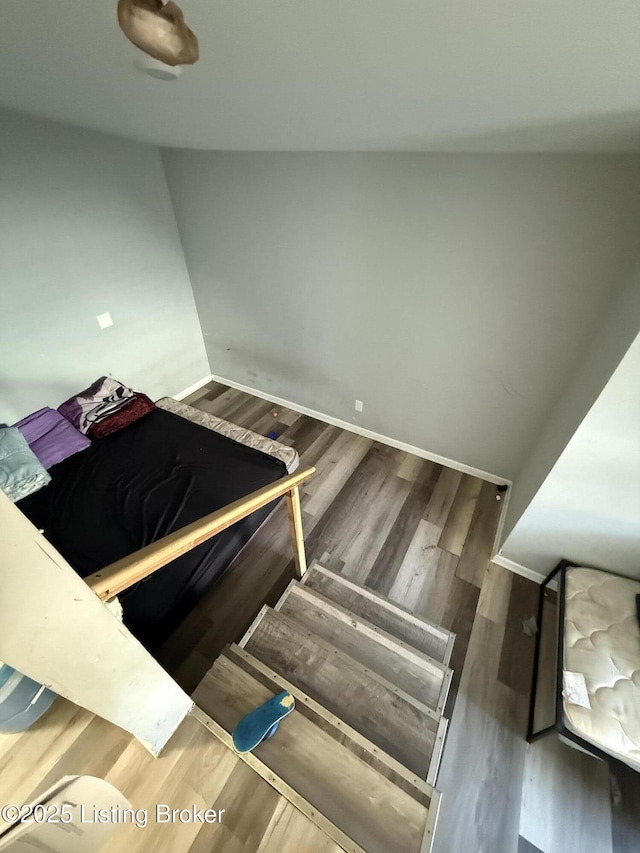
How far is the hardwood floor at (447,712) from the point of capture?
36.4 inches

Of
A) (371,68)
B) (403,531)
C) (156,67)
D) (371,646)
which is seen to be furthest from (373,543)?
(156,67)

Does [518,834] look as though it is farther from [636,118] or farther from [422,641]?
[636,118]

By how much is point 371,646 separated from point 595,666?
904 mm

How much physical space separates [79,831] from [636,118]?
2.30m

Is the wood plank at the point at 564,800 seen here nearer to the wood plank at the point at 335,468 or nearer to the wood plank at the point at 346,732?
the wood plank at the point at 346,732

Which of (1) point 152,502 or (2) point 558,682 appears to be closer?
(2) point 558,682

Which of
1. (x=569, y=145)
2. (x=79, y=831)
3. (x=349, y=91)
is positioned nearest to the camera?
(x=79, y=831)

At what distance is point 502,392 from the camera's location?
2.07 meters

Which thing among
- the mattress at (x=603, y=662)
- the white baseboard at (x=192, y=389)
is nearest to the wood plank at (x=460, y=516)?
the mattress at (x=603, y=662)

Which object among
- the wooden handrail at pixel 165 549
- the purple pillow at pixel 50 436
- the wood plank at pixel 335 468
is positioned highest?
the wooden handrail at pixel 165 549

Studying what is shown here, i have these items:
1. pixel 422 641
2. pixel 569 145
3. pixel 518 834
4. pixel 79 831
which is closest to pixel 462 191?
pixel 569 145

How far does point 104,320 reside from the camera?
2494 mm

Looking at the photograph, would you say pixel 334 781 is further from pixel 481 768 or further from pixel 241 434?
pixel 241 434

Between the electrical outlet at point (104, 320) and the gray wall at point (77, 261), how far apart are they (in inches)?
1.5
